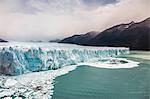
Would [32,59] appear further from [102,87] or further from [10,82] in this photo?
[102,87]

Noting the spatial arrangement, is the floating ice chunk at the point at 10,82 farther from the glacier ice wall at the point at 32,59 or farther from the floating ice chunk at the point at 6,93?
the glacier ice wall at the point at 32,59

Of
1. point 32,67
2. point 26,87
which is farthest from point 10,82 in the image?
point 32,67

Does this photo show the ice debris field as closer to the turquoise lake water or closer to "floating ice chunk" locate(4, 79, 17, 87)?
"floating ice chunk" locate(4, 79, 17, 87)

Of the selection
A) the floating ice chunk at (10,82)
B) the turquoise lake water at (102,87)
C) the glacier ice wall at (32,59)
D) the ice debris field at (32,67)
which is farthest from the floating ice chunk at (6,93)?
the glacier ice wall at (32,59)

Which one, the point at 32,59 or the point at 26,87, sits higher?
the point at 32,59

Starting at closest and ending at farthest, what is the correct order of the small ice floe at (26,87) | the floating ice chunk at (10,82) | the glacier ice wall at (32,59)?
the small ice floe at (26,87) → the floating ice chunk at (10,82) → the glacier ice wall at (32,59)

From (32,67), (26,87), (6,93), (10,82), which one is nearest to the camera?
(6,93)

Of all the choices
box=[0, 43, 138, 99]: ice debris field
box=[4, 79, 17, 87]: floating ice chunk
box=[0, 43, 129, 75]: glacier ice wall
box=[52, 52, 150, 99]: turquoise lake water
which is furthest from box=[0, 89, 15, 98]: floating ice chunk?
box=[0, 43, 129, 75]: glacier ice wall

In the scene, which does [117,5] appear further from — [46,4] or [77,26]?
[46,4]

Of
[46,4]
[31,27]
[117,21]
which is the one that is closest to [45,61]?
[31,27]

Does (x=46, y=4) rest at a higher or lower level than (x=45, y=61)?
higher

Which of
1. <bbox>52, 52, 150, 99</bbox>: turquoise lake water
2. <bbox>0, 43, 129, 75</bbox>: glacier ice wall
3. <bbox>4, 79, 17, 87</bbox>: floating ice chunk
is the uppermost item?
<bbox>0, 43, 129, 75</bbox>: glacier ice wall
